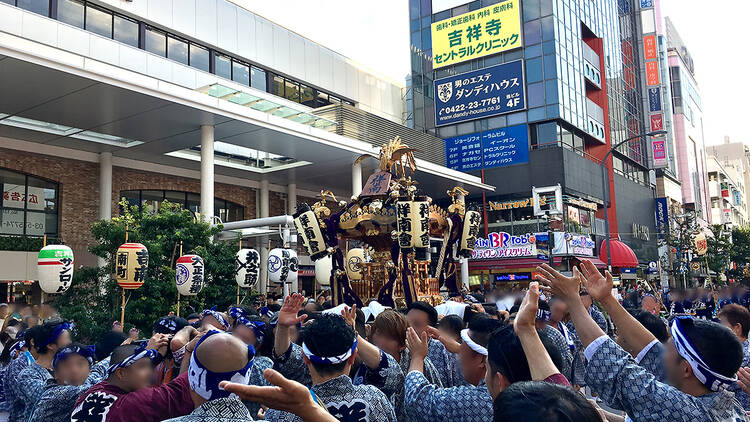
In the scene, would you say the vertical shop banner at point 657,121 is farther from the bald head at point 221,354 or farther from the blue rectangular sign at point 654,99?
the bald head at point 221,354

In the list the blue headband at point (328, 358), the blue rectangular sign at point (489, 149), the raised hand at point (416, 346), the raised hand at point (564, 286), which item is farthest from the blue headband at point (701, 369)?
the blue rectangular sign at point (489, 149)

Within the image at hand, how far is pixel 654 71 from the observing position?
48.9 metres

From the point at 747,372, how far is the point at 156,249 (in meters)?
13.5

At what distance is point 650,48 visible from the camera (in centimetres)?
4891

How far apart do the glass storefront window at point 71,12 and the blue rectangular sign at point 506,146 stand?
2286 cm

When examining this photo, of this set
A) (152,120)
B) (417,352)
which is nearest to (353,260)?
(152,120)

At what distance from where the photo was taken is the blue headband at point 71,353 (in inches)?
159

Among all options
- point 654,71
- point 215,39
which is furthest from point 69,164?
point 654,71

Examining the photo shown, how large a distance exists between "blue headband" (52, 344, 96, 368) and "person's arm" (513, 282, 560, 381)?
3261mm

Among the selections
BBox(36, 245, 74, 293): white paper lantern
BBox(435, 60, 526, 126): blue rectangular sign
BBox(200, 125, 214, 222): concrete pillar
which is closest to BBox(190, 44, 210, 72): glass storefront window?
BBox(200, 125, 214, 222): concrete pillar

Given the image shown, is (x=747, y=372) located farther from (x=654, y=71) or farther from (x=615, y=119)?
(x=654, y=71)

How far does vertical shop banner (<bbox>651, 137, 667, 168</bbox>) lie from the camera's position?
152 feet

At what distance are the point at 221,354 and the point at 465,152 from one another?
33287mm

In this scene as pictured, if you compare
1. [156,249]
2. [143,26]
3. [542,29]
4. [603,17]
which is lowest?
[156,249]
